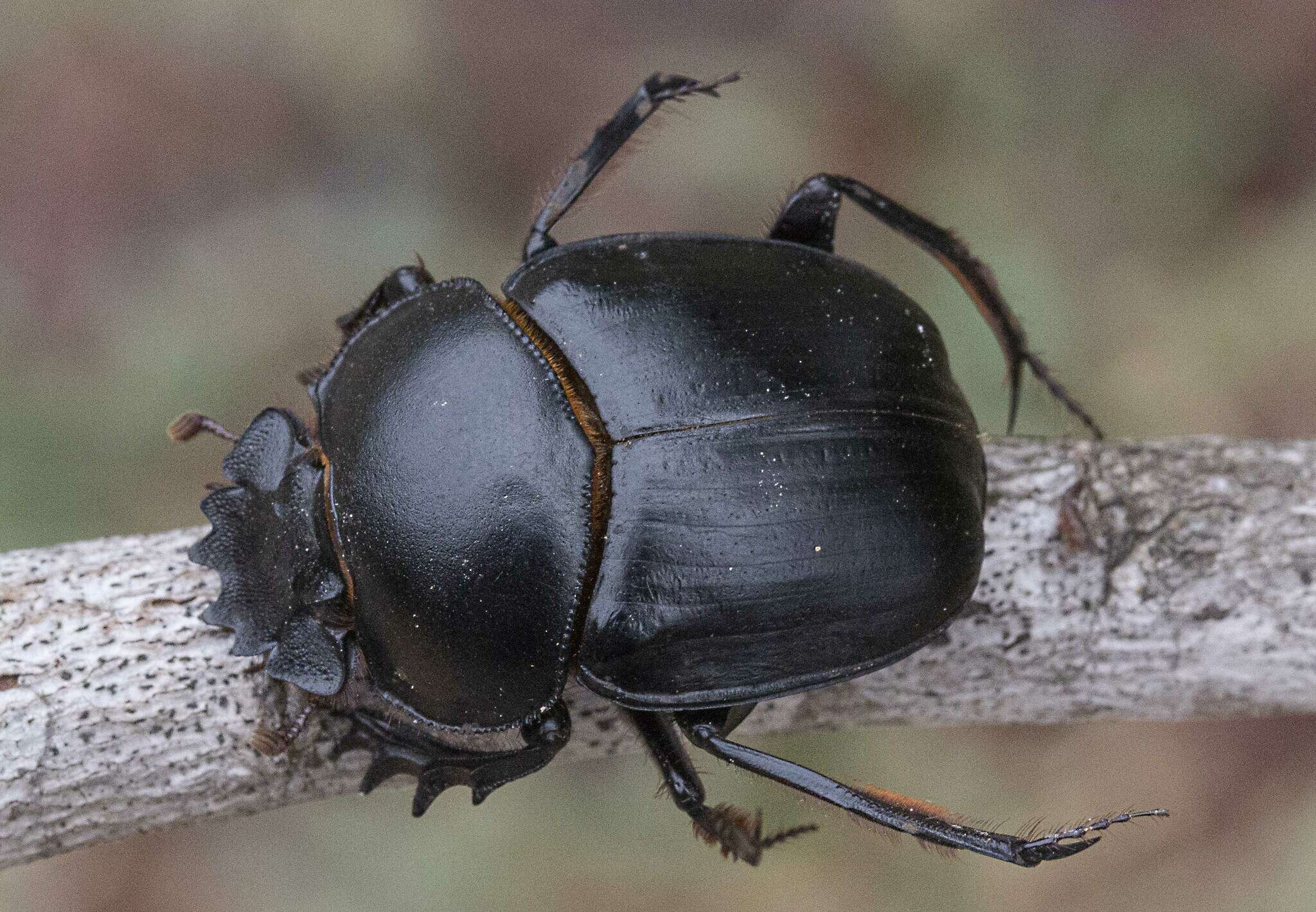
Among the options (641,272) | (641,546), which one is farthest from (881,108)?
(641,546)

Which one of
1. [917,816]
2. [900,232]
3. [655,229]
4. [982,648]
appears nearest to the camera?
[917,816]

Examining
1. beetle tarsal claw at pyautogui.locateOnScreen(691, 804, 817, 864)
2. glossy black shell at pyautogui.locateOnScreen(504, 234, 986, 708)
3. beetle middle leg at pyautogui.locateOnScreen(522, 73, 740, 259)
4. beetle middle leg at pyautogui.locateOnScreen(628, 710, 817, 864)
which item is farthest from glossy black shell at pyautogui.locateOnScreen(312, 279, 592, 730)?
beetle tarsal claw at pyautogui.locateOnScreen(691, 804, 817, 864)

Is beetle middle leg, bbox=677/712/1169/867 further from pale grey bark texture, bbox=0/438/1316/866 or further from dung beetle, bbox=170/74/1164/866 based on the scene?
pale grey bark texture, bbox=0/438/1316/866

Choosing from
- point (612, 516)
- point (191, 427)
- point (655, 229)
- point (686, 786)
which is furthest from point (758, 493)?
point (655, 229)

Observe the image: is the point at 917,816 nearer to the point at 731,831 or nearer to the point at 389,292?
the point at 731,831

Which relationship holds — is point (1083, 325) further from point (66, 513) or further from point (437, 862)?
point (66, 513)

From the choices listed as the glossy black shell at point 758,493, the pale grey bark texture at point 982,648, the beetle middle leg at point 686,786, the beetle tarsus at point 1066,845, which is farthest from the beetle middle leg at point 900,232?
the beetle middle leg at point 686,786
